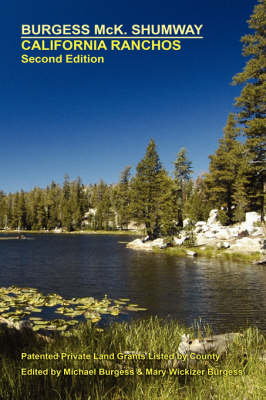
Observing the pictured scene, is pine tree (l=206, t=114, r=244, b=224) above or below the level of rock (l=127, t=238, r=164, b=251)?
above

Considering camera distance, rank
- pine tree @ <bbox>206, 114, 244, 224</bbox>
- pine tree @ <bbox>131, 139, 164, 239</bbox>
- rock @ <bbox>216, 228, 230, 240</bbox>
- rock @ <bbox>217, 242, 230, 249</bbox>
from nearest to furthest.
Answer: rock @ <bbox>217, 242, 230, 249</bbox> < rock @ <bbox>216, 228, 230, 240</bbox> < pine tree @ <bbox>206, 114, 244, 224</bbox> < pine tree @ <bbox>131, 139, 164, 239</bbox>

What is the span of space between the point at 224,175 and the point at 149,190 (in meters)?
12.6

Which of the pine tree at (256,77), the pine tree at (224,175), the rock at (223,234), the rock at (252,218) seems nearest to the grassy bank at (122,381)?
the pine tree at (256,77)

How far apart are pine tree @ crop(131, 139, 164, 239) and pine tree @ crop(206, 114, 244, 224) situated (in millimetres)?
8895

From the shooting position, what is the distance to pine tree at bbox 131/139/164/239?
154ft

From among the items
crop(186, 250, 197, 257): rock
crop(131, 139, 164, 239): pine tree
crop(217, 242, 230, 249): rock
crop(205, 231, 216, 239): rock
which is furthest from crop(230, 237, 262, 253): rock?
crop(131, 139, 164, 239): pine tree

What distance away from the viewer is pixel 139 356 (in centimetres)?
508

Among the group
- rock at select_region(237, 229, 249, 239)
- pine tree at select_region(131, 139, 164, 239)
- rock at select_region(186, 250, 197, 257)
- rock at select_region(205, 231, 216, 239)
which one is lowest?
rock at select_region(186, 250, 197, 257)

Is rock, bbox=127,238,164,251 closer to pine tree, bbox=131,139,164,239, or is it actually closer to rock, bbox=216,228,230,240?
pine tree, bbox=131,139,164,239

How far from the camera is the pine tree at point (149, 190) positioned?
154 ft

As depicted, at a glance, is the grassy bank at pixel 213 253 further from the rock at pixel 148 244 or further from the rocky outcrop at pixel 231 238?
the rock at pixel 148 244

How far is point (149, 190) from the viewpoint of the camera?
47.2 metres

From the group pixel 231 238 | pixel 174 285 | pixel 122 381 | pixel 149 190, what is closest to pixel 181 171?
pixel 149 190

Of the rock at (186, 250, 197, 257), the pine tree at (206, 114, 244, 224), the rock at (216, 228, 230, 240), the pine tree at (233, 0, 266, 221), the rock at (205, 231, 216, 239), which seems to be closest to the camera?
the pine tree at (233, 0, 266, 221)
